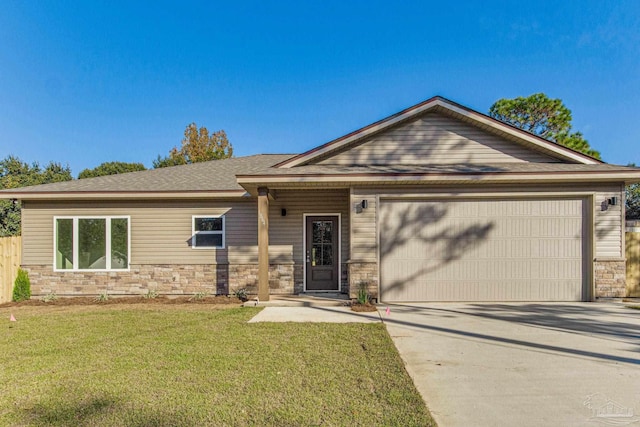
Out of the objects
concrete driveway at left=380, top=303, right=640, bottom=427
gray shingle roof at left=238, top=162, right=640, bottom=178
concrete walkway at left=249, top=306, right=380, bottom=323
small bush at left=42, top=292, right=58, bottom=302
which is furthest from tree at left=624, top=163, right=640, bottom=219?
small bush at left=42, top=292, right=58, bottom=302

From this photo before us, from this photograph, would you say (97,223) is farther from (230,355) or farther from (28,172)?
(28,172)

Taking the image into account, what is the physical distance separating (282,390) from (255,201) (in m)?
6.20

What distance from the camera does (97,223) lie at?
894cm

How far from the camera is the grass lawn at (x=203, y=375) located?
280 cm

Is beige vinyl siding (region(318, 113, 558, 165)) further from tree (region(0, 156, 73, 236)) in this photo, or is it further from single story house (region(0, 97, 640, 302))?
tree (region(0, 156, 73, 236))

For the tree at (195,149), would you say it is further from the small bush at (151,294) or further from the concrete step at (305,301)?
the concrete step at (305,301)

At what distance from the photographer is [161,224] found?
8.89 meters

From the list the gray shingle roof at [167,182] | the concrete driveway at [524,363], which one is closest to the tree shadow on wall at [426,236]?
the concrete driveway at [524,363]

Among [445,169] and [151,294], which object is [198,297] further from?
[445,169]

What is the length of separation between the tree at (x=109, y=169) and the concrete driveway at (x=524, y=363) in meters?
35.8

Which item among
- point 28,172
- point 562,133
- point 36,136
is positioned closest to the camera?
point 36,136

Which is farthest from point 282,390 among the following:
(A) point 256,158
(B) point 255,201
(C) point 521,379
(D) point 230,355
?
(A) point 256,158

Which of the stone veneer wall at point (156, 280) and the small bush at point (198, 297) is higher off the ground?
the stone veneer wall at point (156, 280)

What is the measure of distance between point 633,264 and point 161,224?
12.2m
